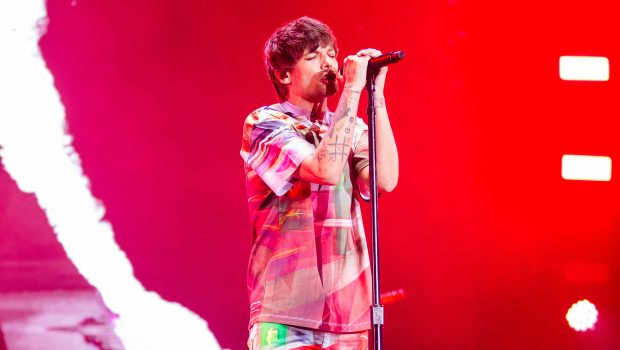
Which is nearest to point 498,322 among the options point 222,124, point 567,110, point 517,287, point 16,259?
point 517,287

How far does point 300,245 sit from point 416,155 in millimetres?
1763

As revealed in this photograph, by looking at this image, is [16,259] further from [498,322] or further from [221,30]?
[498,322]

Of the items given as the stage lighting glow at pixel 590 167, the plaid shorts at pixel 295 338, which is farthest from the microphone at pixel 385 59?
the stage lighting glow at pixel 590 167

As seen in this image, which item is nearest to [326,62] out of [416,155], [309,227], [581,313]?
[309,227]

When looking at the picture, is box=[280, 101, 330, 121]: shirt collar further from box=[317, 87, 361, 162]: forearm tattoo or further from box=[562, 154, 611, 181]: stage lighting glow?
box=[562, 154, 611, 181]: stage lighting glow

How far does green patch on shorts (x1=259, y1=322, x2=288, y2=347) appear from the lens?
→ 1.74m

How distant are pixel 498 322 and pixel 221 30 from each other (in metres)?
1.91

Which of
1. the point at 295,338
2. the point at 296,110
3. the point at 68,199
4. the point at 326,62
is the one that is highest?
the point at 326,62

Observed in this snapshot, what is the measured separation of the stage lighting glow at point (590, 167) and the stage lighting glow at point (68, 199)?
1.85m

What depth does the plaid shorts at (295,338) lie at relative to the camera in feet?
5.68

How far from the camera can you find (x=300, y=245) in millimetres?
1771

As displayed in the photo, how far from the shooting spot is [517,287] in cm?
338

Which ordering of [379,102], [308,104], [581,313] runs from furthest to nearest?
[581,313] < [308,104] < [379,102]

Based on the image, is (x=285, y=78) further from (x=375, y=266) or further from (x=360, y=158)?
(x=375, y=266)
